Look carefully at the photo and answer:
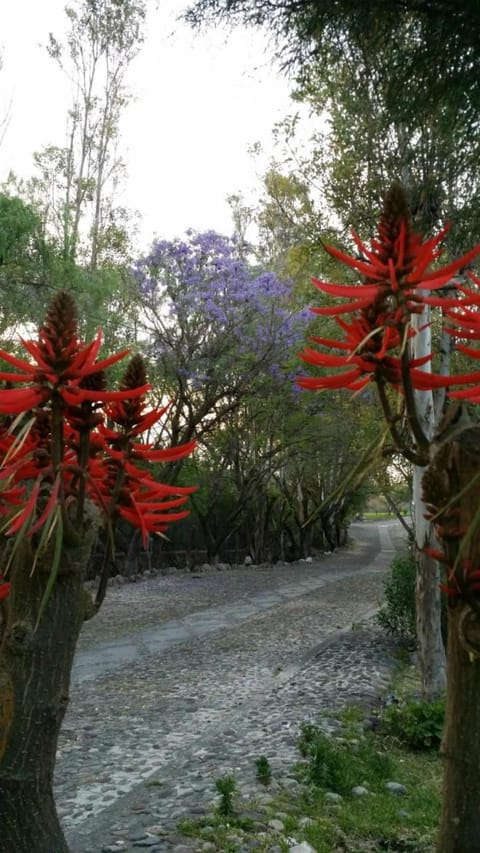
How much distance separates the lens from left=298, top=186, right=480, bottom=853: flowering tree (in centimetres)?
88

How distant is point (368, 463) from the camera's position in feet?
3.58

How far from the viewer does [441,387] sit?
1.00 meters

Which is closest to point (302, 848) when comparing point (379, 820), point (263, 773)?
point (379, 820)

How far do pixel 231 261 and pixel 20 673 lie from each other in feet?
49.5

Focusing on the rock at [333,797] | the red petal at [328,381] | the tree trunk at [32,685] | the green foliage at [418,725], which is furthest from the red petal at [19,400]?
the green foliage at [418,725]

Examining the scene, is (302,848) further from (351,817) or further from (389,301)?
(389,301)

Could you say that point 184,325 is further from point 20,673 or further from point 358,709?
point 20,673

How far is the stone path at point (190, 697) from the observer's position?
14.0ft

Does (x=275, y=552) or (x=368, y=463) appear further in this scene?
(x=275, y=552)

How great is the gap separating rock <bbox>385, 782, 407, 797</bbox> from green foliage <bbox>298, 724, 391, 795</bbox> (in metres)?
0.09

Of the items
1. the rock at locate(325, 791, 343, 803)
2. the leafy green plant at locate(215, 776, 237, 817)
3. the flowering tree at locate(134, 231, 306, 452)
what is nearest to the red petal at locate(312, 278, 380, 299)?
the leafy green plant at locate(215, 776, 237, 817)

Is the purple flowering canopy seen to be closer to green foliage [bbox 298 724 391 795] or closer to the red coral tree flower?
green foliage [bbox 298 724 391 795]

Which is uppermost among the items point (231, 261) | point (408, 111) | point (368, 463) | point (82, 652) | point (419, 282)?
point (231, 261)

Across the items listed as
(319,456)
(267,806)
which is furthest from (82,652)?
(319,456)
